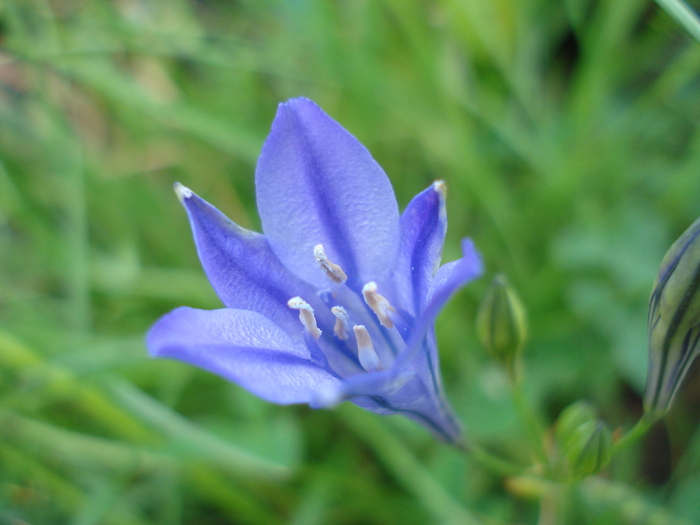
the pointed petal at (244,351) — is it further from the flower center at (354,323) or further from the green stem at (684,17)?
the green stem at (684,17)

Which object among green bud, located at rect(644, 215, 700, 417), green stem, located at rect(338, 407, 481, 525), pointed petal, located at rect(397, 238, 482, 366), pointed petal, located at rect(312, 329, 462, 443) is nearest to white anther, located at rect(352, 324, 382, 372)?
pointed petal, located at rect(312, 329, 462, 443)

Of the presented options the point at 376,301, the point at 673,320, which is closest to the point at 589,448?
the point at 673,320

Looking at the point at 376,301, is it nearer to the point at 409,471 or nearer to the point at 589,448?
the point at 589,448

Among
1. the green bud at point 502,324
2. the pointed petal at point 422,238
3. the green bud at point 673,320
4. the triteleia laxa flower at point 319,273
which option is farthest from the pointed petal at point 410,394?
the green bud at point 673,320

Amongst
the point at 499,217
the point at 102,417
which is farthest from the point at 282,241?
the point at 499,217

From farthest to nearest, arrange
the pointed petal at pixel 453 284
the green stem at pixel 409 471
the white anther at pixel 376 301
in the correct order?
the green stem at pixel 409 471 < the white anther at pixel 376 301 < the pointed petal at pixel 453 284

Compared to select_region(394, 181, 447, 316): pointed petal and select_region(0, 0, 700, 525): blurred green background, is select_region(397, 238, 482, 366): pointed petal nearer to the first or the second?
select_region(394, 181, 447, 316): pointed petal
